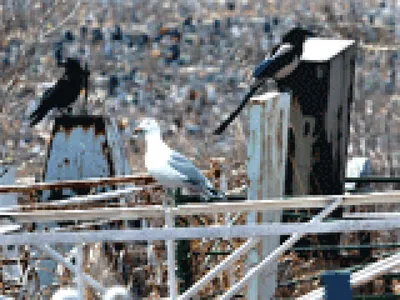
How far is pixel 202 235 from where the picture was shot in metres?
4.57

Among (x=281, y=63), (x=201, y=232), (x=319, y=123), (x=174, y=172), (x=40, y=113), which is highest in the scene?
(x=281, y=63)

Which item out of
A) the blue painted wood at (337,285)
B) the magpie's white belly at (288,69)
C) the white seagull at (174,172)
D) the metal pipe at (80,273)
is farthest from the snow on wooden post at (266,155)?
the blue painted wood at (337,285)

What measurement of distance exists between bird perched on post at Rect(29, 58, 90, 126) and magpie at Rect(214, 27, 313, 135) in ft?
8.27

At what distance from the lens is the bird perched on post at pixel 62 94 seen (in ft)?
35.0

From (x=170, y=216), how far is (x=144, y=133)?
222 centimetres

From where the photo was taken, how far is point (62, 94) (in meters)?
10.8

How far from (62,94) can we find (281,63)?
10.8 ft

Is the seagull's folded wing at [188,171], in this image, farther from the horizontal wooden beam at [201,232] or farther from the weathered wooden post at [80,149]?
the horizontal wooden beam at [201,232]

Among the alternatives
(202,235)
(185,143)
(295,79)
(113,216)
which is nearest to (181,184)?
(295,79)

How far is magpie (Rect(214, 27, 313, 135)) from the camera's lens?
7.89 meters

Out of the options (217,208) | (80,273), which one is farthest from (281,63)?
A: (80,273)

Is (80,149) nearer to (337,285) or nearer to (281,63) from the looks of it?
(281,63)

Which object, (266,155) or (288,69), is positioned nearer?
(266,155)

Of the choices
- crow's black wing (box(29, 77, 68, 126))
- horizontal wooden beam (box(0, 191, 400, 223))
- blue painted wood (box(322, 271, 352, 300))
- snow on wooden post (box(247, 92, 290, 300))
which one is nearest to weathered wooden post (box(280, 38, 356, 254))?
snow on wooden post (box(247, 92, 290, 300))
